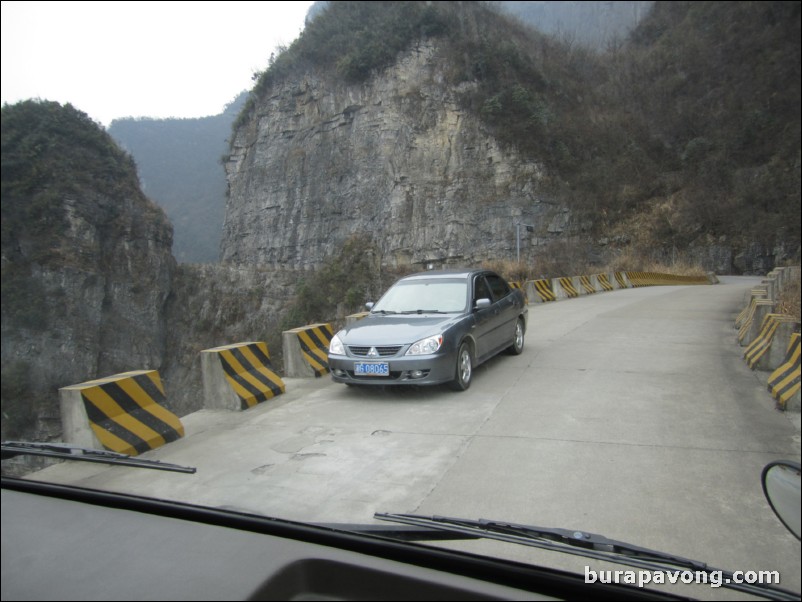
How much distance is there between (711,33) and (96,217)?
148ft

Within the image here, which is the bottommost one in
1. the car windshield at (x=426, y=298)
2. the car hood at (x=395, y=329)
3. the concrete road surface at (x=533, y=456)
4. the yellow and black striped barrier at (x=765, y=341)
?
the concrete road surface at (x=533, y=456)

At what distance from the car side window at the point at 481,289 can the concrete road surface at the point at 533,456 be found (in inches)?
44.6

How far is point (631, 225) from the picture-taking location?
42.5m

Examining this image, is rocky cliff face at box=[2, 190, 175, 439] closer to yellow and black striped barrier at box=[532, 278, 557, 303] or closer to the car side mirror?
the car side mirror

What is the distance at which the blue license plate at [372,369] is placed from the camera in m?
6.70

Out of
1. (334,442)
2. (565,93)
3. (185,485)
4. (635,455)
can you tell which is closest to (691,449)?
(635,455)

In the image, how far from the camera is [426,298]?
7.93m

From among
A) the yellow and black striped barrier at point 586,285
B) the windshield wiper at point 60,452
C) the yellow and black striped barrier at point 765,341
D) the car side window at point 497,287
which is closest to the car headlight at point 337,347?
the car side window at point 497,287

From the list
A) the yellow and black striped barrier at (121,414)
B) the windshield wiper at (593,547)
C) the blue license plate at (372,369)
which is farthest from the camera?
the blue license plate at (372,369)

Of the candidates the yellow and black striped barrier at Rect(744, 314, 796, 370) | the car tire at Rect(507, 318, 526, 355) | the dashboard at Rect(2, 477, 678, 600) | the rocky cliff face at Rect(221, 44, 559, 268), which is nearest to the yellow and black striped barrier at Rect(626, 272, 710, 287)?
the rocky cliff face at Rect(221, 44, 559, 268)

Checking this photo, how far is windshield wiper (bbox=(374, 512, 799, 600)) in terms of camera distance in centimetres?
185

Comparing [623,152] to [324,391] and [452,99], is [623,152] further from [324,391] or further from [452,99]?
[324,391]

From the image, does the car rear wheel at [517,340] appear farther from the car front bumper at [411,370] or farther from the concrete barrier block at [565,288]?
the concrete barrier block at [565,288]

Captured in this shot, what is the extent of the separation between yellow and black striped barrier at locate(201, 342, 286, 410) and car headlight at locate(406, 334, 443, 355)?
203cm
